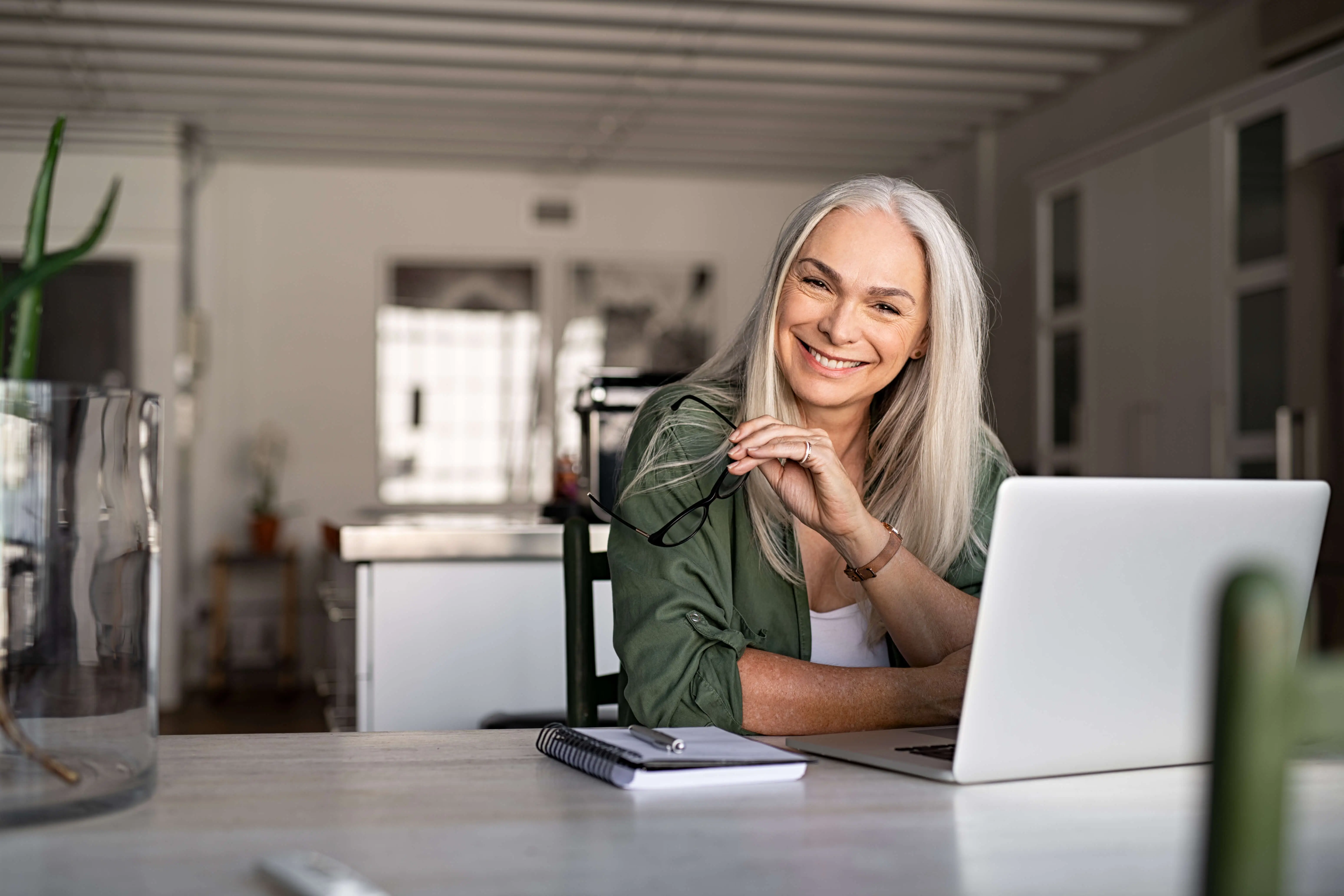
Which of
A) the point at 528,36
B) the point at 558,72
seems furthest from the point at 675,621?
the point at 558,72

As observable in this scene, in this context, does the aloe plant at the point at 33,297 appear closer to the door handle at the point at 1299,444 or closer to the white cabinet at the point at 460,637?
the white cabinet at the point at 460,637

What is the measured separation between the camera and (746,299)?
25.6 ft

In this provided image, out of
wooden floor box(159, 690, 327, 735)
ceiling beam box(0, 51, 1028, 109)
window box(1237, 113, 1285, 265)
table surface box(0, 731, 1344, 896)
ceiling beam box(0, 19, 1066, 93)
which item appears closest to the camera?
table surface box(0, 731, 1344, 896)

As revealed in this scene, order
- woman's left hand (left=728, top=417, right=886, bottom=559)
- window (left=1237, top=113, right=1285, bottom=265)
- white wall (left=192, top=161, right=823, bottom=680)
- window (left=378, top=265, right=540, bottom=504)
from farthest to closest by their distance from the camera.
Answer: window (left=378, top=265, right=540, bottom=504), white wall (left=192, top=161, right=823, bottom=680), window (left=1237, top=113, right=1285, bottom=265), woman's left hand (left=728, top=417, right=886, bottom=559)

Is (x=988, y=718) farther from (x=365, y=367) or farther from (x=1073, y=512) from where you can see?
(x=365, y=367)

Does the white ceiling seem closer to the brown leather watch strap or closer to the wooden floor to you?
the wooden floor

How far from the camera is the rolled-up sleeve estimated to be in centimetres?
136

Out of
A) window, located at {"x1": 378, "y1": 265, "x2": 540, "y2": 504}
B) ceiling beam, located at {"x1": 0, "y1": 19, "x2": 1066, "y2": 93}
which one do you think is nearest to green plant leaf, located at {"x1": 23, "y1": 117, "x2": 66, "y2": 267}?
ceiling beam, located at {"x1": 0, "y1": 19, "x2": 1066, "y2": 93}

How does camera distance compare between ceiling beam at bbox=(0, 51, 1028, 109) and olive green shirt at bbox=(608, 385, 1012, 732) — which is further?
ceiling beam at bbox=(0, 51, 1028, 109)

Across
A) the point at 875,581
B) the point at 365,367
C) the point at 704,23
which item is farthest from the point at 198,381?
the point at 875,581

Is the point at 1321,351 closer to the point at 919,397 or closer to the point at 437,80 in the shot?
the point at 919,397

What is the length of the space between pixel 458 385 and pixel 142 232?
76.7 inches

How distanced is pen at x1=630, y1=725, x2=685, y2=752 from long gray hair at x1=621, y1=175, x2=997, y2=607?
0.50 meters

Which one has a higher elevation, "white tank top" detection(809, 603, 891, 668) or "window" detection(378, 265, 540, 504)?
"window" detection(378, 265, 540, 504)
